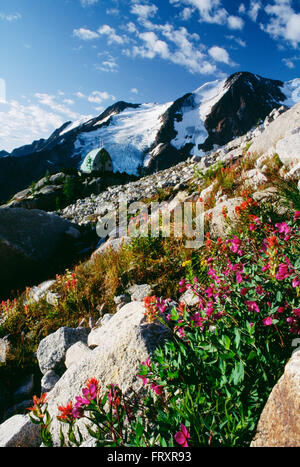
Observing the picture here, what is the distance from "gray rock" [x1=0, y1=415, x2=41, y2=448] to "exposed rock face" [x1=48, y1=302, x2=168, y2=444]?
0.19 metres

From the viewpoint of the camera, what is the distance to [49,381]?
2.97 m

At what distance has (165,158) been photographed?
410 feet

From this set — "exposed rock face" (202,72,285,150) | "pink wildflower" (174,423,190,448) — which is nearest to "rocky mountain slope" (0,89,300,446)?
"pink wildflower" (174,423,190,448)

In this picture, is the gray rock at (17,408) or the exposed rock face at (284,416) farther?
the gray rock at (17,408)

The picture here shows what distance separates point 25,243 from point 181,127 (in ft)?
486

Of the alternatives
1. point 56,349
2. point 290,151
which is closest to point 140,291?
point 56,349

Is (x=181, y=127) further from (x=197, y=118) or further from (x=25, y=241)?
(x=25, y=241)

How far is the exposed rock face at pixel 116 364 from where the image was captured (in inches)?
78.7

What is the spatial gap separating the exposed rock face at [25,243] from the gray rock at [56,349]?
165 inches

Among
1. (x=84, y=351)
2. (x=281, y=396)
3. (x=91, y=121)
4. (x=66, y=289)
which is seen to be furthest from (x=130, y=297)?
(x=91, y=121)

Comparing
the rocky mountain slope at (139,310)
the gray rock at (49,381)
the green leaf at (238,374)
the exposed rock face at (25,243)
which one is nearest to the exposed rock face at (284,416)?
the rocky mountain slope at (139,310)

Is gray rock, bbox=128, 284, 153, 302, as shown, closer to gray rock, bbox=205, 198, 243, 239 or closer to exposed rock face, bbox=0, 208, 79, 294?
gray rock, bbox=205, 198, 243, 239

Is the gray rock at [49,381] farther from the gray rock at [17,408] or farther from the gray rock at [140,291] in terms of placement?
the gray rock at [140,291]

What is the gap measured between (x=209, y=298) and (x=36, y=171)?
4568 inches
